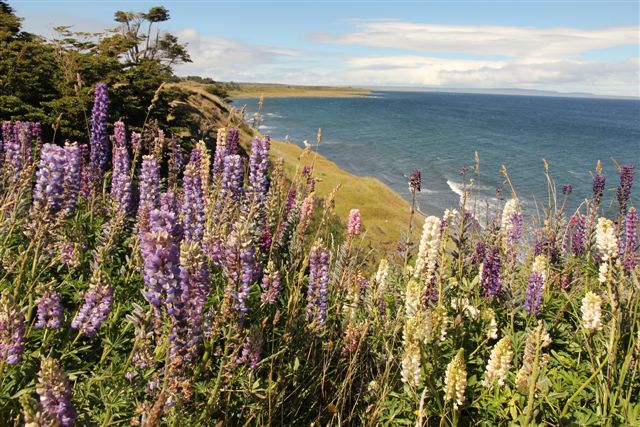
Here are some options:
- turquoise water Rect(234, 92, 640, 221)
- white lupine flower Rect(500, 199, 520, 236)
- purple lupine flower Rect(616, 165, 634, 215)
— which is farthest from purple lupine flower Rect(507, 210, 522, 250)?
turquoise water Rect(234, 92, 640, 221)

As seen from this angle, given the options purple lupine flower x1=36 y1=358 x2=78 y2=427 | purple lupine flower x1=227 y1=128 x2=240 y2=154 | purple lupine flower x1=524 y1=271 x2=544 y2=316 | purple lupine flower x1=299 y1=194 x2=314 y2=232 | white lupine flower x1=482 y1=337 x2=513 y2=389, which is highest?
purple lupine flower x1=227 y1=128 x2=240 y2=154

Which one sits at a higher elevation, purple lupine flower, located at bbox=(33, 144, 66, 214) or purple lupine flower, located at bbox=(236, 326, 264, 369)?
purple lupine flower, located at bbox=(33, 144, 66, 214)

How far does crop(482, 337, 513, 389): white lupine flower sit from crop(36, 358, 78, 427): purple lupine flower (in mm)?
2629

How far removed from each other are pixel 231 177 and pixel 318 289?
57.0 inches

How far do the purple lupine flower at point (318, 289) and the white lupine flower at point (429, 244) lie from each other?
33.2 inches

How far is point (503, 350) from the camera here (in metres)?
3.14

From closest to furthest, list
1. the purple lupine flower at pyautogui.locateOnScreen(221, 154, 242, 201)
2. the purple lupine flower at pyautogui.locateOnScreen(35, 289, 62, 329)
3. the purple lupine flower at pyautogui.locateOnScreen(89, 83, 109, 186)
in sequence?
the purple lupine flower at pyautogui.locateOnScreen(35, 289, 62, 329) < the purple lupine flower at pyautogui.locateOnScreen(221, 154, 242, 201) < the purple lupine flower at pyautogui.locateOnScreen(89, 83, 109, 186)

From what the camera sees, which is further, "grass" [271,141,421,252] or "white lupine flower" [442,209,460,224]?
"grass" [271,141,421,252]

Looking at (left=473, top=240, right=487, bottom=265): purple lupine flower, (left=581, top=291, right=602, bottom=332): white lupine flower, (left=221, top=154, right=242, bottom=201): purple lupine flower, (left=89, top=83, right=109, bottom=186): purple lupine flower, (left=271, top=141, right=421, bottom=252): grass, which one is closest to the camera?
(left=581, top=291, right=602, bottom=332): white lupine flower

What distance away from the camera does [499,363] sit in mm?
3232

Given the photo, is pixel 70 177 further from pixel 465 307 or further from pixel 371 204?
pixel 371 204

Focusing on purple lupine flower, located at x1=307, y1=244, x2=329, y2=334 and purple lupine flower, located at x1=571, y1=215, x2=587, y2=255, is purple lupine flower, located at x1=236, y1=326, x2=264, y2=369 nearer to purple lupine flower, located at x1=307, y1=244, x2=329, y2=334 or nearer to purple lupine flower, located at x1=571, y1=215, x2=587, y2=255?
purple lupine flower, located at x1=307, y1=244, x2=329, y2=334

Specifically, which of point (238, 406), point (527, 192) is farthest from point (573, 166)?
point (238, 406)

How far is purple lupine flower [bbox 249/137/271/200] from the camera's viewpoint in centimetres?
458
